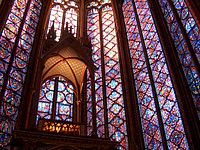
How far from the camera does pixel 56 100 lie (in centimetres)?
1146

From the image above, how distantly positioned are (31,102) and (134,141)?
3251 mm

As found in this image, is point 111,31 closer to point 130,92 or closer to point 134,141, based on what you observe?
point 130,92

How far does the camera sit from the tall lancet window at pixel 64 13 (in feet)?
48.7

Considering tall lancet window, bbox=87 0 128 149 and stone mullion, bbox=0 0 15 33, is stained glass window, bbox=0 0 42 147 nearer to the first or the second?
stone mullion, bbox=0 0 15 33

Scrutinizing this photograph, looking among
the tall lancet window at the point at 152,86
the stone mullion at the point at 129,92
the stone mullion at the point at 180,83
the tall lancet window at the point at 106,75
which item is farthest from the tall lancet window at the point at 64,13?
the stone mullion at the point at 180,83

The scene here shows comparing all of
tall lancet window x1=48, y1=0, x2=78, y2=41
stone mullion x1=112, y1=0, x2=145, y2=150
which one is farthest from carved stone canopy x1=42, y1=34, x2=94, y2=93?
tall lancet window x1=48, y1=0, x2=78, y2=41

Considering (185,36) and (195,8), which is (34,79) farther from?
(195,8)

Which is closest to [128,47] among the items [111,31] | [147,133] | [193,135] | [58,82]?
[111,31]

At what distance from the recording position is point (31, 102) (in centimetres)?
941

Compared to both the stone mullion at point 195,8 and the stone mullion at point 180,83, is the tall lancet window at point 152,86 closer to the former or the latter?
the stone mullion at point 180,83

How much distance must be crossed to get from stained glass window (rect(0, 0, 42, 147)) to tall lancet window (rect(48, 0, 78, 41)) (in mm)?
1115

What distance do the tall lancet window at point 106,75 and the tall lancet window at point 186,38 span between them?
2.56 m

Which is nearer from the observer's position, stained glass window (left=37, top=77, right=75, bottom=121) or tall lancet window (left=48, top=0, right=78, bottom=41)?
stained glass window (left=37, top=77, right=75, bottom=121)

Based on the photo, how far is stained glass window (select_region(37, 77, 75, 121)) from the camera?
432 inches
